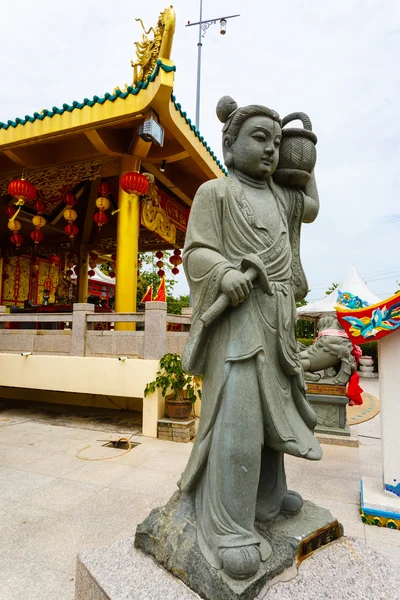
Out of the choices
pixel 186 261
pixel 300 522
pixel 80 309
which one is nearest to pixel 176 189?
pixel 80 309

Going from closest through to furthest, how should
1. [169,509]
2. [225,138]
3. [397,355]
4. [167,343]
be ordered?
[169,509], [225,138], [397,355], [167,343]

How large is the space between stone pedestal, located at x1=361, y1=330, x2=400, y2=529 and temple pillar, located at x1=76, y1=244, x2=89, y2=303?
1086cm

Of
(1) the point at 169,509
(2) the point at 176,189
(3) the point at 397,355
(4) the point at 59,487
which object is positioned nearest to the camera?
(1) the point at 169,509

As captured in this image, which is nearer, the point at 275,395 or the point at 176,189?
the point at 275,395

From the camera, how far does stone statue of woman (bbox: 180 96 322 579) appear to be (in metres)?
1.72

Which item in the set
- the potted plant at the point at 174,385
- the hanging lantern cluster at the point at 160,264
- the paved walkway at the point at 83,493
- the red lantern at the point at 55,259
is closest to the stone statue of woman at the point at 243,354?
the paved walkway at the point at 83,493

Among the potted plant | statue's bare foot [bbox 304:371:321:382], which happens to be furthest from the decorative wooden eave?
statue's bare foot [bbox 304:371:321:382]

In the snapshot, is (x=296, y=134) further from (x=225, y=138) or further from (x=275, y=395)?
(x=275, y=395)

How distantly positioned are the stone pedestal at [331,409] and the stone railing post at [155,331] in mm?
2486

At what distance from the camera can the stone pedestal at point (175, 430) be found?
18.1ft

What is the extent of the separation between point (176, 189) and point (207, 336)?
807 centimetres

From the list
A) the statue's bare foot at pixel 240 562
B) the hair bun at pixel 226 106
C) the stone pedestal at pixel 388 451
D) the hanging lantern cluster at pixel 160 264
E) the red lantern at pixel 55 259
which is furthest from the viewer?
the red lantern at pixel 55 259

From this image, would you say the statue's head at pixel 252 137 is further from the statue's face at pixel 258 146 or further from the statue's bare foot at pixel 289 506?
the statue's bare foot at pixel 289 506

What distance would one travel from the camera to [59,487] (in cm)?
379
